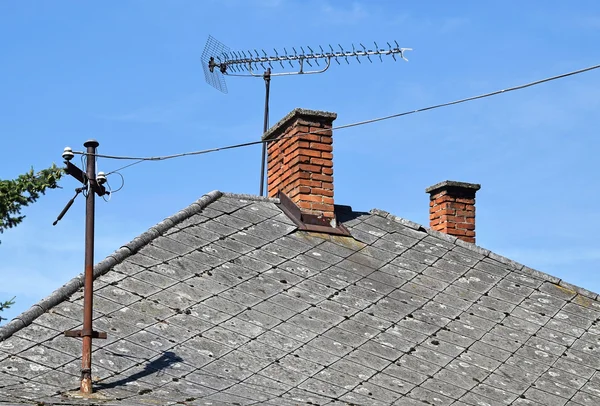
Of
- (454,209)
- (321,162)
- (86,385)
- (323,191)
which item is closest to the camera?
(86,385)

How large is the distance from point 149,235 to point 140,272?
2.73 ft

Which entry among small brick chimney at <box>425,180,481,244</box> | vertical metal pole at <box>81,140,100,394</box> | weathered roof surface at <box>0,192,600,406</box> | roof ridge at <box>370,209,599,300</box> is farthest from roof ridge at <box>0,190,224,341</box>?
small brick chimney at <box>425,180,481,244</box>

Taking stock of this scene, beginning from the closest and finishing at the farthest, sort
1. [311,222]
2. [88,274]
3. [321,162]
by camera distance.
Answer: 1. [88,274]
2. [311,222]
3. [321,162]

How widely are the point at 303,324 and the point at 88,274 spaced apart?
2.37m

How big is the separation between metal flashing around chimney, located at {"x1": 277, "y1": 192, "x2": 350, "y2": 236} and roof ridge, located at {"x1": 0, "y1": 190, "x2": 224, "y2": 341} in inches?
32.4

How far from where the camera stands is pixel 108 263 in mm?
11688

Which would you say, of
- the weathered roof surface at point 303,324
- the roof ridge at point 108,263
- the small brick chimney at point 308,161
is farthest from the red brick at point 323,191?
the roof ridge at point 108,263

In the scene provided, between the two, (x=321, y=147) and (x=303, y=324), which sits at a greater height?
(x=321, y=147)

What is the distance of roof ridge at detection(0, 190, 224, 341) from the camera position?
34.1 ft

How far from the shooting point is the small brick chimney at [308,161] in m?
14.2

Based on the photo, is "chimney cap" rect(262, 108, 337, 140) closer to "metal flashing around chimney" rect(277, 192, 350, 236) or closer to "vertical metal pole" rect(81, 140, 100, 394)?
"metal flashing around chimney" rect(277, 192, 350, 236)

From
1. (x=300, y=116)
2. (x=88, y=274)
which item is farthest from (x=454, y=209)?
(x=88, y=274)

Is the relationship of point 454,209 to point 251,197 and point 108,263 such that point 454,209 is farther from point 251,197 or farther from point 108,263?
point 108,263

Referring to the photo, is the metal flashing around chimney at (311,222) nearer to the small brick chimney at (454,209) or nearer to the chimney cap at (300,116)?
the chimney cap at (300,116)
